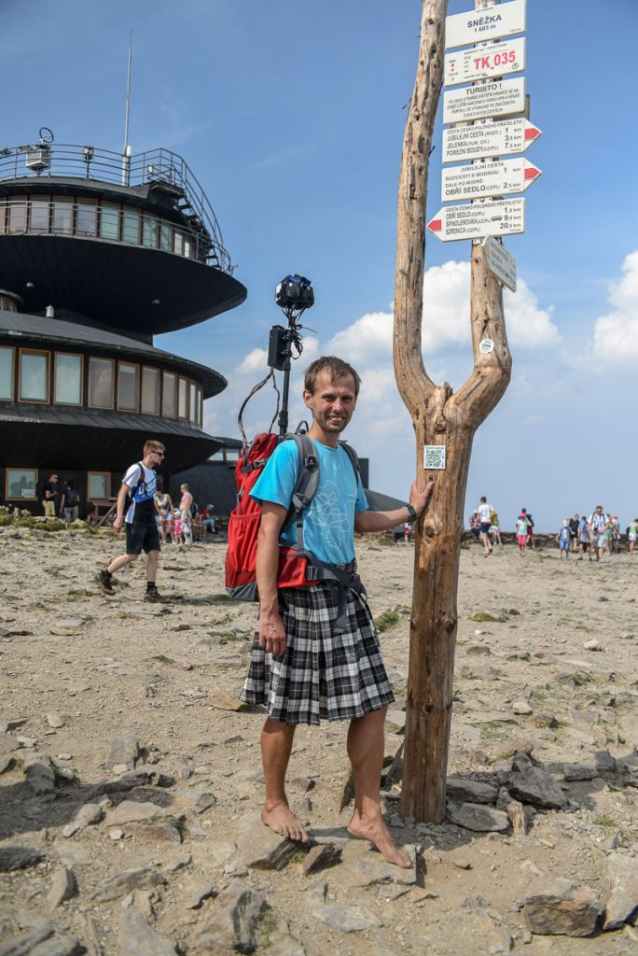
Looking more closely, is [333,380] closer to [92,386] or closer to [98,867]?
[98,867]

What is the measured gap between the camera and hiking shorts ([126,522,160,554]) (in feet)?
Result: 34.3

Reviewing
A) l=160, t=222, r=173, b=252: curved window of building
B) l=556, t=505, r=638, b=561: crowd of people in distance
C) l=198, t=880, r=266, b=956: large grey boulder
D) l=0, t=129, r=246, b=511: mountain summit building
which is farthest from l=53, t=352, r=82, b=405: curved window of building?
l=198, t=880, r=266, b=956: large grey boulder

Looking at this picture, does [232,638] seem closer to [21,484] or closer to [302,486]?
[302,486]

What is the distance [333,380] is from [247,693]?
62.6 inches

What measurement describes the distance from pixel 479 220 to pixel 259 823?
11.3ft

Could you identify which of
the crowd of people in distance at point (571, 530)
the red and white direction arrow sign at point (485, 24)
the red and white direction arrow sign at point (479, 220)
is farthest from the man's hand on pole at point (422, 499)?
the crowd of people in distance at point (571, 530)

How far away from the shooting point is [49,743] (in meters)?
5.17

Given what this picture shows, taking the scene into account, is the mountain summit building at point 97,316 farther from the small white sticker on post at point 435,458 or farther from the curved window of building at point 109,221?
the small white sticker on post at point 435,458

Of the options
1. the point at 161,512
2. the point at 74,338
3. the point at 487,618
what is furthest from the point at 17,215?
the point at 487,618

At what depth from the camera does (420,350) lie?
4.52 m

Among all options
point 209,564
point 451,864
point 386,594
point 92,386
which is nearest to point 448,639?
point 451,864

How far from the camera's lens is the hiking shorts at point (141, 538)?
10.4 metres

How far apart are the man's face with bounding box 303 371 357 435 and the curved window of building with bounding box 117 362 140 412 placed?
27.6 metres

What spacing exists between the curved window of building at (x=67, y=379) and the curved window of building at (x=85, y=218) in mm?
8692
